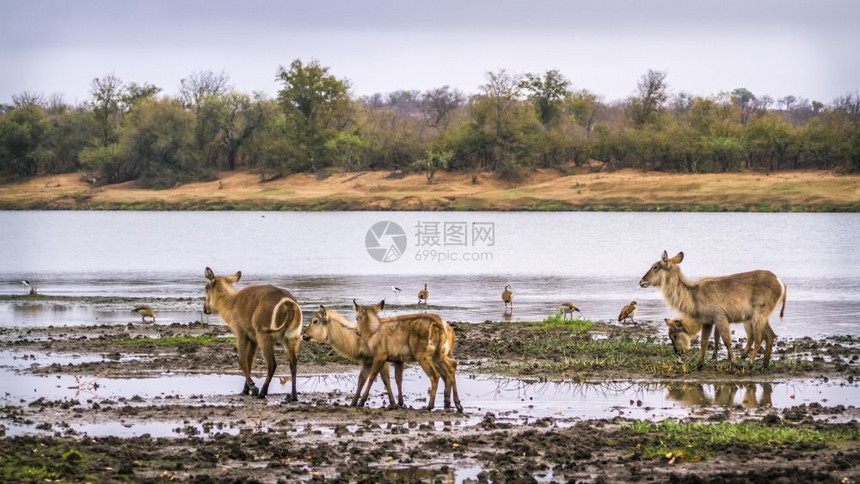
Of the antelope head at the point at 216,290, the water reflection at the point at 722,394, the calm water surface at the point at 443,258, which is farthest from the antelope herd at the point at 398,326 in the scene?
the calm water surface at the point at 443,258

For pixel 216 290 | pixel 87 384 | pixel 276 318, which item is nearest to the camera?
pixel 276 318

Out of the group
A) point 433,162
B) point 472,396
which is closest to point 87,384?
point 472,396

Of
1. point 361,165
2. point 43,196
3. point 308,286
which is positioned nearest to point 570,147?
point 361,165

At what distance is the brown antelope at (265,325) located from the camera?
12.6 metres

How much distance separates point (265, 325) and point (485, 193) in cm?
6451

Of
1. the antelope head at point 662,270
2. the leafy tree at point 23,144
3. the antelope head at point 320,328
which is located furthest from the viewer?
the leafy tree at point 23,144

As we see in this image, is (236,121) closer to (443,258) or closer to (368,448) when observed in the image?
(443,258)

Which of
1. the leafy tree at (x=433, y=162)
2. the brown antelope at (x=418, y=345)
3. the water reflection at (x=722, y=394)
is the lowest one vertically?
the water reflection at (x=722, y=394)

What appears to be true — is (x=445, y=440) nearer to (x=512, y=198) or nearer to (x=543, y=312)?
(x=543, y=312)

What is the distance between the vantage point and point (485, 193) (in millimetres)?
76812

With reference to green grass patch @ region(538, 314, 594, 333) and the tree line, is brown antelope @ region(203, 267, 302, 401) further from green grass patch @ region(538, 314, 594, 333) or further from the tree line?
the tree line

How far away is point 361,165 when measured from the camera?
86.9m

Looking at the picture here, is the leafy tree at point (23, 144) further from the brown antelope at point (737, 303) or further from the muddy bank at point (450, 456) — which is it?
the muddy bank at point (450, 456)

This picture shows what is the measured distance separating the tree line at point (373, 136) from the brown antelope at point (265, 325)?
67062 mm
